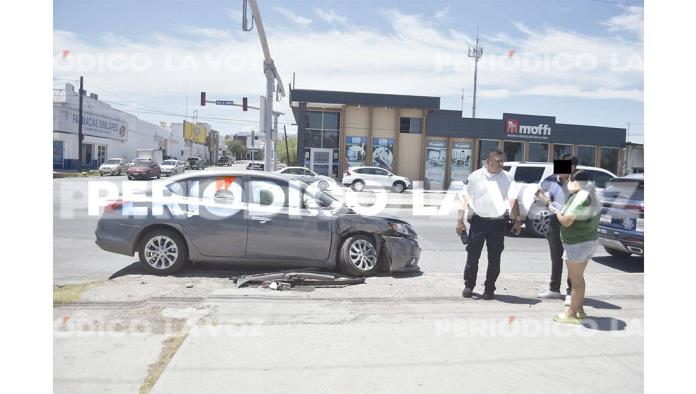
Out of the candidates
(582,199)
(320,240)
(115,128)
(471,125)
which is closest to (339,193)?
(471,125)

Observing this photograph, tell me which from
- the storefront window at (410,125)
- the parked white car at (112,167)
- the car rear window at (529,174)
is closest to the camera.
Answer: the car rear window at (529,174)

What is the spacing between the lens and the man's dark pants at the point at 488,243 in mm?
6121

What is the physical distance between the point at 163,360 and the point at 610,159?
3841 centimetres

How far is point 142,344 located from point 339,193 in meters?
21.0

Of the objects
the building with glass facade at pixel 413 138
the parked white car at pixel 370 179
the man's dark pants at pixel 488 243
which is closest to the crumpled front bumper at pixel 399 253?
the man's dark pants at pixel 488 243

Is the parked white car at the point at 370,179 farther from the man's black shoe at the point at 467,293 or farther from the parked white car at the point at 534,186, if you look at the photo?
the man's black shoe at the point at 467,293

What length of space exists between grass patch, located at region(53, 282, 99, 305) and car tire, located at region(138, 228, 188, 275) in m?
0.72

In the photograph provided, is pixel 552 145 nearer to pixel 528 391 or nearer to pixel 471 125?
pixel 471 125

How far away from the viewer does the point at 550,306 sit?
6062mm

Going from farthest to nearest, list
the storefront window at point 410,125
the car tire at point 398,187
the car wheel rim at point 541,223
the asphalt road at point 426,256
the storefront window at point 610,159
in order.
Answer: the storefront window at point 610,159, the storefront window at point 410,125, the car tire at point 398,187, the car wheel rim at point 541,223, the asphalt road at point 426,256

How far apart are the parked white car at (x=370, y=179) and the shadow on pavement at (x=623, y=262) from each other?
2003cm

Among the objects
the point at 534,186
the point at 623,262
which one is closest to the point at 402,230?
the point at 623,262

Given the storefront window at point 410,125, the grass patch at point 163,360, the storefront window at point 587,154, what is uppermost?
the storefront window at point 410,125

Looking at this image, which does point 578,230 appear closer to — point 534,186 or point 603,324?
point 603,324
